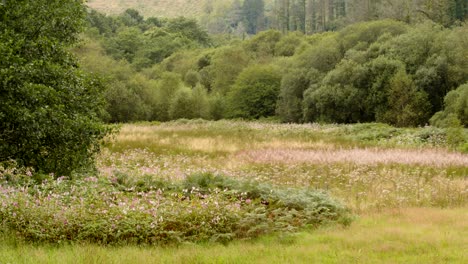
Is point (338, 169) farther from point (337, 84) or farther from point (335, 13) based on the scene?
point (335, 13)

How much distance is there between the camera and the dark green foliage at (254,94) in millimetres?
65250

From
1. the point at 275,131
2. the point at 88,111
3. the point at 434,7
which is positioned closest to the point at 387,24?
the point at 434,7

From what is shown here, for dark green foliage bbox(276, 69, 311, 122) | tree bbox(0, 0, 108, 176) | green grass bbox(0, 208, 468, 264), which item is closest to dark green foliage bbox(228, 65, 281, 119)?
dark green foliage bbox(276, 69, 311, 122)

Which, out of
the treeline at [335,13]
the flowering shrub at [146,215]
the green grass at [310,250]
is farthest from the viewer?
the treeline at [335,13]

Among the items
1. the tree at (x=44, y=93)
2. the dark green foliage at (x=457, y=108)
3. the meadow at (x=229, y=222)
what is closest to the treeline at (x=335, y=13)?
the dark green foliage at (x=457, y=108)

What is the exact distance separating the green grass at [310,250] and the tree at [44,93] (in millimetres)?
3937

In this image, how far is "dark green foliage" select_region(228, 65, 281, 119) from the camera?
6525 cm

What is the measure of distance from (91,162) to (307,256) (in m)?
7.57

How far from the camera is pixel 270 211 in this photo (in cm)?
972

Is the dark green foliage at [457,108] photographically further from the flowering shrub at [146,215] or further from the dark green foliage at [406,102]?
the flowering shrub at [146,215]

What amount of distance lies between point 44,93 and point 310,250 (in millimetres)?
7200

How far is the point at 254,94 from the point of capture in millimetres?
65625

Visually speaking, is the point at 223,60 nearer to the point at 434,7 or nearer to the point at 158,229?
the point at 434,7

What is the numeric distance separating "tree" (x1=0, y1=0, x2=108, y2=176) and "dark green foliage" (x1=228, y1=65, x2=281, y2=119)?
170ft
